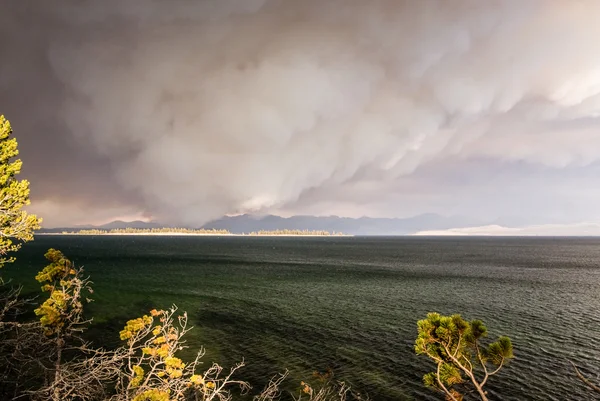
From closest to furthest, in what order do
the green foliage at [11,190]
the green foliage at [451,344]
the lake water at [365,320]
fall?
the green foliage at [451,344]
the green foliage at [11,190]
the lake water at [365,320]

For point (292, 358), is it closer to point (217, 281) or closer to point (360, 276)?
point (217, 281)

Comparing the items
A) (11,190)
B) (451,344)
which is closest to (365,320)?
(451,344)

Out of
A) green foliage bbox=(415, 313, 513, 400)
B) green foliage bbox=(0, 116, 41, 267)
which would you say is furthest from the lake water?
green foliage bbox=(0, 116, 41, 267)

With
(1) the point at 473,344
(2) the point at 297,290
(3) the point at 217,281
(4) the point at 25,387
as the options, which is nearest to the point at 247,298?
(2) the point at 297,290

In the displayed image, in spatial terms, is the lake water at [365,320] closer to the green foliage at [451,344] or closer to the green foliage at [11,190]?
the green foliage at [451,344]

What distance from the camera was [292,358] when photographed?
35031 millimetres

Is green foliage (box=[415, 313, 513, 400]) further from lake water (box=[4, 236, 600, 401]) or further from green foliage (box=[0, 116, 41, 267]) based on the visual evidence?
green foliage (box=[0, 116, 41, 267])

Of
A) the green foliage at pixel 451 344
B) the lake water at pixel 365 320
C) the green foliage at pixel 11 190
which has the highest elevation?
the green foliage at pixel 11 190

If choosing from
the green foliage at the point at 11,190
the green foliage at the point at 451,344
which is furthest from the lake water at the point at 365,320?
the green foliage at the point at 11,190

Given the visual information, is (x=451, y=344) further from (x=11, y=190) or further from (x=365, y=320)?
(x=365, y=320)

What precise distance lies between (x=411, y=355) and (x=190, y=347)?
2563 cm

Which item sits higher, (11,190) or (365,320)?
(11,190)

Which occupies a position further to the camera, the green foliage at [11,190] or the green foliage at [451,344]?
the green foliage at [11,190]

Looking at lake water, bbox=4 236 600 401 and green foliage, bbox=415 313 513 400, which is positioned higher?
green foliage, bbox=415 313 513 400
